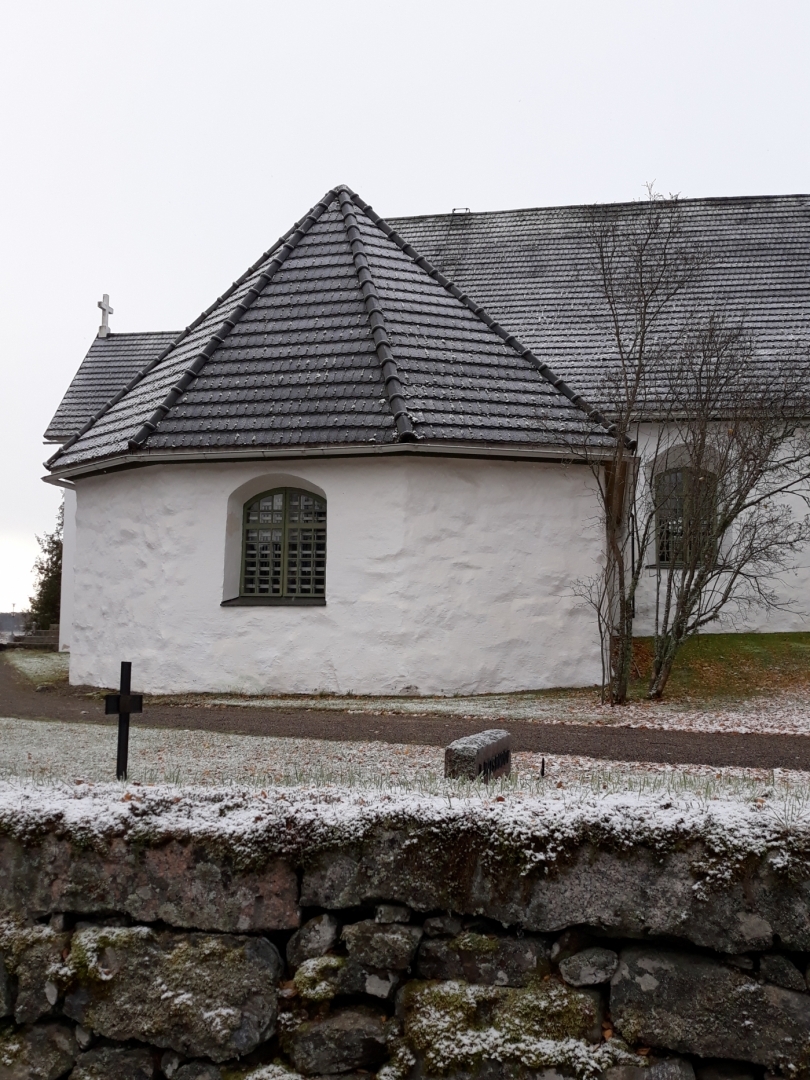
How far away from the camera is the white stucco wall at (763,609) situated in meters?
16.9

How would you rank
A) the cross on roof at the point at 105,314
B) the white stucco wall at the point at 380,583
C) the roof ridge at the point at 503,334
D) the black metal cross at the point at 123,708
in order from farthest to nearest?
the cross on roof at the point at 105,314
the roof ridge at the point at 503,334
the white stucco wall at the point at 380,583
the black metal cross at the point at 123,708

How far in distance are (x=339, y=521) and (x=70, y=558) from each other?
39.9 ft

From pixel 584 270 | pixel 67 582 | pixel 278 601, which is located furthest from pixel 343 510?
pixel 67 582

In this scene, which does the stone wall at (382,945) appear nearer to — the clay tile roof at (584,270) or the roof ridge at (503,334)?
the roof ridge at (503,334)

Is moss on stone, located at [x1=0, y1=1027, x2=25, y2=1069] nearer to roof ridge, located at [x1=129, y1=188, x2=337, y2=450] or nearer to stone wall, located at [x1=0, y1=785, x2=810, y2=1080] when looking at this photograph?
stone wall, located at [x1=0, y1=785, x2=810, y2=1080]

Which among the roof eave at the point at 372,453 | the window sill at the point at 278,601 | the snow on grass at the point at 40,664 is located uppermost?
the roof eave at the point at 372,453

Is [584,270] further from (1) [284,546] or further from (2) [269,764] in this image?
(2) [269,764]

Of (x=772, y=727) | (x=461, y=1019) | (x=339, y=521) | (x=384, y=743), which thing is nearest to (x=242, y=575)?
(x=339, y=521)

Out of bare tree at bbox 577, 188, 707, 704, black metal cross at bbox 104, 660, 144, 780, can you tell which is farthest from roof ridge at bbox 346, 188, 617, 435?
black metal cross at bbox 104, 660, 144, 780

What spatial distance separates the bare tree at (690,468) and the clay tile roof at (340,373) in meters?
1.08

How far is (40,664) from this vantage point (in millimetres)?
18422

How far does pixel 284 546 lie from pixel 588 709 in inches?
178

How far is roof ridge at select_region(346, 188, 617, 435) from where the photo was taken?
13.8 meters

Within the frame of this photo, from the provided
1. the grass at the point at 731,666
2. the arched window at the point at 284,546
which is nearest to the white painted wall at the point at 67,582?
the arched window at the point at 284,546
